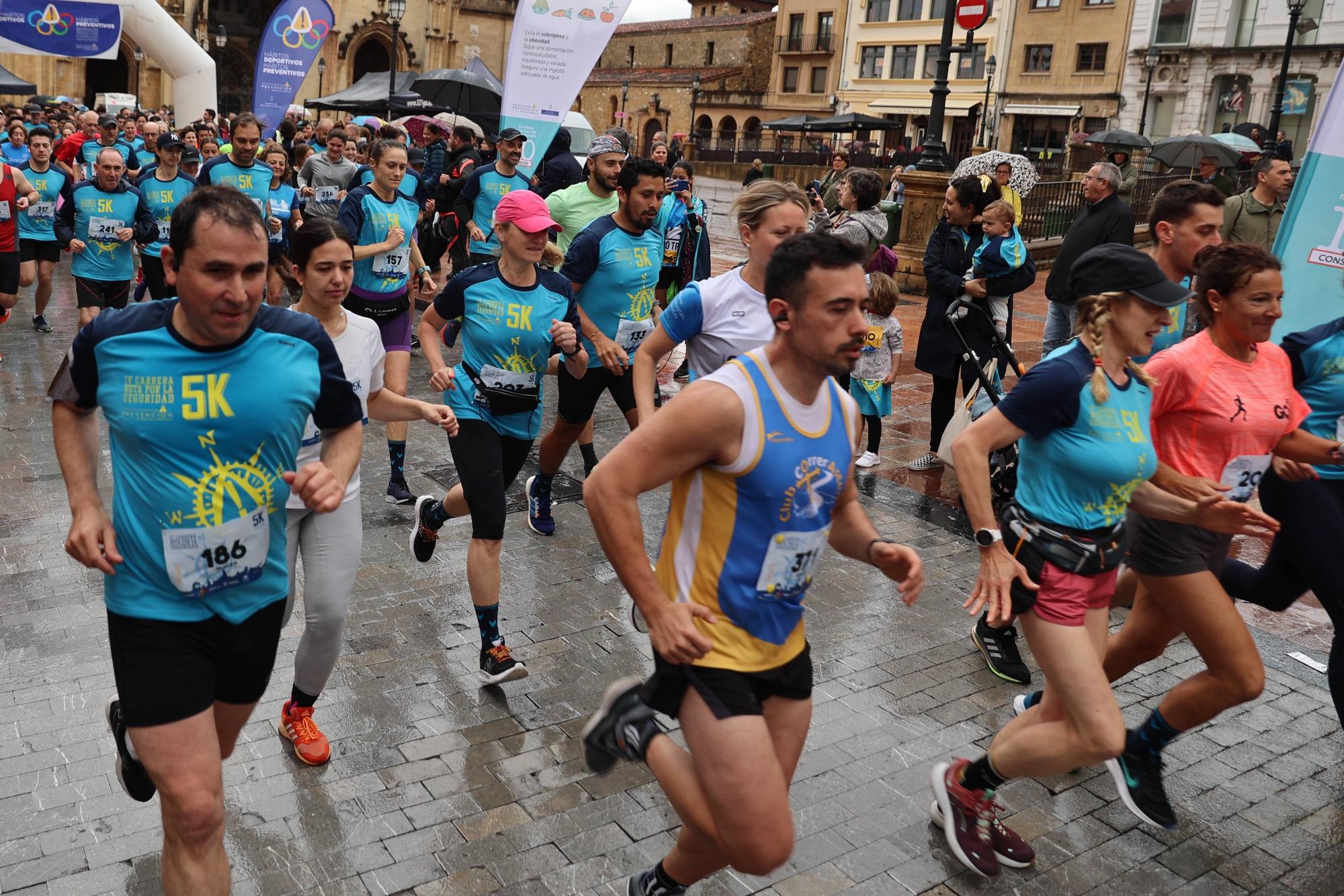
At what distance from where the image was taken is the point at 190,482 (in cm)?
291

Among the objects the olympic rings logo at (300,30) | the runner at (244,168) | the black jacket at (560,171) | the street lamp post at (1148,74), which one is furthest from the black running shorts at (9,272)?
the street lamp post at (1148,74)

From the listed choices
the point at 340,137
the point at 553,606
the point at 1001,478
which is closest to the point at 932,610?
the point at 1001,478

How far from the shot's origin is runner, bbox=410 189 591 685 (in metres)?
4.95

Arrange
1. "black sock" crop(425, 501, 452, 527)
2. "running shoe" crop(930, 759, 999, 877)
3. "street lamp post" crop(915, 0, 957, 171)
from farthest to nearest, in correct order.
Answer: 1. "street lamp post" crop(915, 0, 957, 171)
2. "black sock" crop(425, 501, 452, 527)
3. "running shoe" crop(930, 759, 999, 877)

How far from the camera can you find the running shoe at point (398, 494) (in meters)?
7.32

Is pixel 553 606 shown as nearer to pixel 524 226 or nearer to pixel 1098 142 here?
pixel 524 226

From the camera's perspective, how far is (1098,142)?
24.2 metres

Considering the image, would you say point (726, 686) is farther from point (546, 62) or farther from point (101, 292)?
point (101, 292)

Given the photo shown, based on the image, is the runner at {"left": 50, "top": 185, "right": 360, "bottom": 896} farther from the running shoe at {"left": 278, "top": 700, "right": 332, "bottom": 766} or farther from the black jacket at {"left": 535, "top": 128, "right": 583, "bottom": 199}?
the black jacket at {"left": 535, "top": 128, "right": 583, "bottom": 199}

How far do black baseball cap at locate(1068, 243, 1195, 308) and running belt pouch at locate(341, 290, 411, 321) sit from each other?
551 centimetres

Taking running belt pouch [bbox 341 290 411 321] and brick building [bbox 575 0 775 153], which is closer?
running belt pouch [bbox 341 290 411 321]

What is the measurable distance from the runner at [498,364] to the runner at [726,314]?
0.48 metres

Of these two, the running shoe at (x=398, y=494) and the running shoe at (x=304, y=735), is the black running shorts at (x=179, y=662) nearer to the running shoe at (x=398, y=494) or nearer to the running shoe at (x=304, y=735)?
the running shoe at (x=304, y=735)

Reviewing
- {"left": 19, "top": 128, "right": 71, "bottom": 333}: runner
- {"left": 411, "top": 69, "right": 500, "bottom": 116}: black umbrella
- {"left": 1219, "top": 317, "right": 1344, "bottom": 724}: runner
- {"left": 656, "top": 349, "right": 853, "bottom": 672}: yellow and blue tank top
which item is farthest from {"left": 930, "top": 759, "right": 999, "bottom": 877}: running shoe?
{"left": 411, "top": 69, "right": 500, "bottom": 116}: black umbrella
